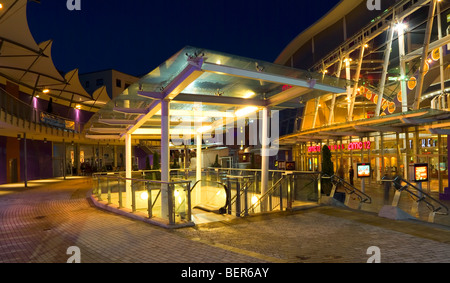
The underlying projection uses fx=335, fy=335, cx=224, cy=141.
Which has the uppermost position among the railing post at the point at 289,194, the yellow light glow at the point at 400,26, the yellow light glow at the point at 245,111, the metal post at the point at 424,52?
the yellow light glow at the point at 400,26

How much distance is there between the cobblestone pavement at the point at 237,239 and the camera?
5.50 metres

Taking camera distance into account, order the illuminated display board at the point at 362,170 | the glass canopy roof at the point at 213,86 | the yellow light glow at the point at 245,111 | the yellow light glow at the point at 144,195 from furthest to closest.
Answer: the illuminated display board at the point at 362,170 → the yellow light glow at the point at 245,111 → the yellow light glow at the point at 144,195 → the glass canopy roof at the point at 213,86

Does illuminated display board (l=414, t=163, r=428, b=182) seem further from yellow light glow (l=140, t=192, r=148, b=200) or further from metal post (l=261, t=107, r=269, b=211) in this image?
yellow light glow (l=140, t=192, r=148, b=200)

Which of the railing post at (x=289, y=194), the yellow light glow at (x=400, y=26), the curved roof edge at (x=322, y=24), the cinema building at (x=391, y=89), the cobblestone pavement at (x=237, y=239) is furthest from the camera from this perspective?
the curved roof edge at (x=322, y=24)

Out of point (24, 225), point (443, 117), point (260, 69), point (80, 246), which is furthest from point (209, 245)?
point (443, 117)

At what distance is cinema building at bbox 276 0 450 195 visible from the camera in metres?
14.4

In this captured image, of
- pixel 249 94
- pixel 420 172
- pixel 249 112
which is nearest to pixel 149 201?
pixel 249 94

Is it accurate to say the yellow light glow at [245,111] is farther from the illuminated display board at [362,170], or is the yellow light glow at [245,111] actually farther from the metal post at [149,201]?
the illuminated display board at [362,170]

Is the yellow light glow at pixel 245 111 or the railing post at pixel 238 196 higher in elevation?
the yellow light glow at pixel 245 111

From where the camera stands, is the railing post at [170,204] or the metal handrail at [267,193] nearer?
the railing post at [170,204]

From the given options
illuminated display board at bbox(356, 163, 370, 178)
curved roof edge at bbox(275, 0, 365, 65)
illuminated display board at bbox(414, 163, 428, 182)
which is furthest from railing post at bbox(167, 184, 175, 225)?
curved roof edge at bbox(275, 0, 365, 65)

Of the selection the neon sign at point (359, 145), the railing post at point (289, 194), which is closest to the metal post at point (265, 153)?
the railing post at point (289, 194)

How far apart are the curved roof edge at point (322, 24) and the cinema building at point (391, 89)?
0.07 metres

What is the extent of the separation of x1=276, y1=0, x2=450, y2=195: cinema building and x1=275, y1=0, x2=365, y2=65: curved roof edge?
7 cm
